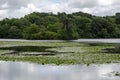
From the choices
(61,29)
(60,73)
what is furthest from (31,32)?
(60,73)

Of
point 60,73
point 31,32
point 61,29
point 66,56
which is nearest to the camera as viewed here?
point 60,73

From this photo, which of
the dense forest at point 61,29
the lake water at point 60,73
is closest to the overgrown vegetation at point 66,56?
the lake water at point 60,73

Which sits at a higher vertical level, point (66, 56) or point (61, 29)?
point (61, 29)

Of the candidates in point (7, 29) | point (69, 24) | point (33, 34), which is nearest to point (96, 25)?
point (69, 24)

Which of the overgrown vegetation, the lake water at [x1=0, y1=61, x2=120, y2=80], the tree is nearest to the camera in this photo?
the lake water at [x1=0, y1=61, x2=120, y2=80]

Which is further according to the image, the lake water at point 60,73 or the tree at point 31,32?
the tree at point 31,32

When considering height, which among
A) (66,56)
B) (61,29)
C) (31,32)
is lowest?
(66,56)

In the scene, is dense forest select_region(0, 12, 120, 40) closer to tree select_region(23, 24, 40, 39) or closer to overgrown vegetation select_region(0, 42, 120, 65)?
tree select_region(23, 24, 40, 39)

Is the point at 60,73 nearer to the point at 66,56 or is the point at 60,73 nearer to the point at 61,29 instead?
the point at 66,56

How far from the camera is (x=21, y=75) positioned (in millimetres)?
25656

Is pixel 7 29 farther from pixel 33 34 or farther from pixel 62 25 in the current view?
pixel 62 25

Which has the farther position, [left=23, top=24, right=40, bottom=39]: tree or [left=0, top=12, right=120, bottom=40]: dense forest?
[left=23, top=24, right=40, bottom=39]: tree

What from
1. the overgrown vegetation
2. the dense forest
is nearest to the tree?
the dense forest

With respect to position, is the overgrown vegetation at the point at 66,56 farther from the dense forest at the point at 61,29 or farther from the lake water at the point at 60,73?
the dense forest at the point at 61,29
